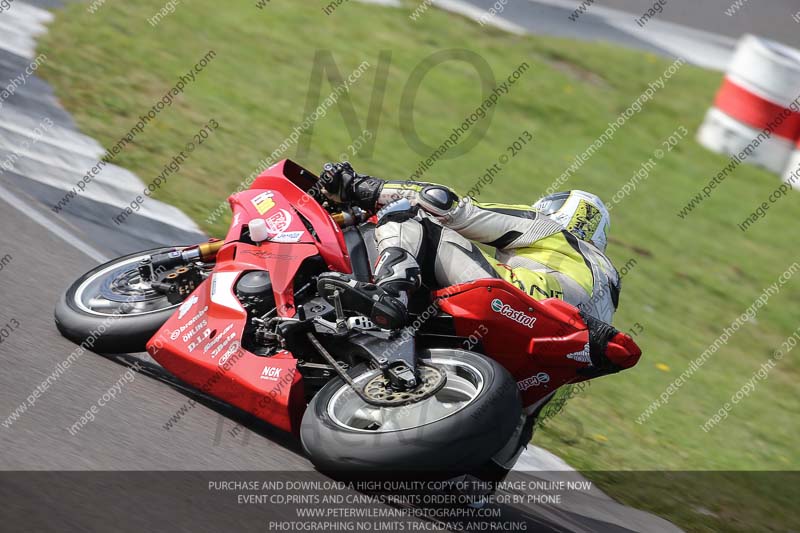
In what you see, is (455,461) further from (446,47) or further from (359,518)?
(446,47)

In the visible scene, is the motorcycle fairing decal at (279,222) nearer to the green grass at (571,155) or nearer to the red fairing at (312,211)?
the red fairing at (312,211)

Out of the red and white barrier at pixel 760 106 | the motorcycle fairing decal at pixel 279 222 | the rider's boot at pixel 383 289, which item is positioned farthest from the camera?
the red and white barrier at pixel 760 106

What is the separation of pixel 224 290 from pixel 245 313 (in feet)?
0.69

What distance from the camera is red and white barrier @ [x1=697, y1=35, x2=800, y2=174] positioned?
12062mm

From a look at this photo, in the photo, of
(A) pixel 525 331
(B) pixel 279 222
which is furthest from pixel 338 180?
(A) pixel 525 331

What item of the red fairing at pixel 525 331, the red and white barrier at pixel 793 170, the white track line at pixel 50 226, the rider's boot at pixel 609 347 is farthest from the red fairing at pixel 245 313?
the red and white barrier at pixel 793 170

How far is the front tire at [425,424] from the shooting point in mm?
3951

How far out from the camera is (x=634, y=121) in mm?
13695

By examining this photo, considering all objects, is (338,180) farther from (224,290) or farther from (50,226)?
(50,226)

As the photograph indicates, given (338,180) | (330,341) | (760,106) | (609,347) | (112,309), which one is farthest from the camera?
(760,106)

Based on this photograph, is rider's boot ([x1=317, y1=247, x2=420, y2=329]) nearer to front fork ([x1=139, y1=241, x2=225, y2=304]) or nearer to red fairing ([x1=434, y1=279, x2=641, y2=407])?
red fairing ([x1=434, y1=279, x2=641, y2=407])

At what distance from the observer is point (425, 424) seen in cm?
400

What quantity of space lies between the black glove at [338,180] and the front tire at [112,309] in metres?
1.02

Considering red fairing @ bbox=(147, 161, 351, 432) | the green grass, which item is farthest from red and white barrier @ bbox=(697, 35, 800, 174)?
red fairing @ bbox=(147, 161, 351, 432)
